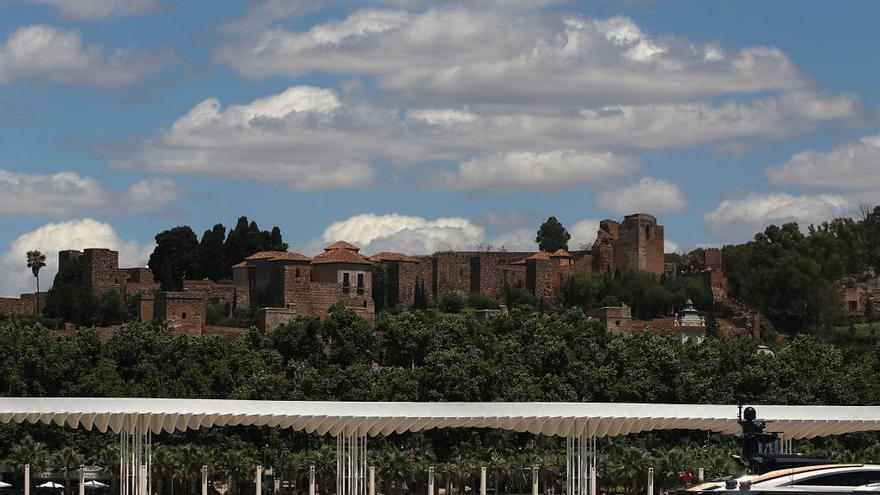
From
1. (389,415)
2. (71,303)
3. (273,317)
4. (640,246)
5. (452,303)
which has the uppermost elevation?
(640,246)

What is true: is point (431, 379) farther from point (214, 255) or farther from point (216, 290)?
point (214, 255)

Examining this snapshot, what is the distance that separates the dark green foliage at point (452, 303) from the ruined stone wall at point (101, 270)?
73.9 ft

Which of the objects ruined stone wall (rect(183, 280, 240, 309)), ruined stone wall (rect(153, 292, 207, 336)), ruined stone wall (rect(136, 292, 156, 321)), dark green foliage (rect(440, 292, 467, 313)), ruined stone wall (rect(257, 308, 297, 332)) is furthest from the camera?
dark green foliage (rect(440, 292, 467, 313))

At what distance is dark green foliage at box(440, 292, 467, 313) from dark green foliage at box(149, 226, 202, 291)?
58.8ft

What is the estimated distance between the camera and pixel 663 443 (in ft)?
185

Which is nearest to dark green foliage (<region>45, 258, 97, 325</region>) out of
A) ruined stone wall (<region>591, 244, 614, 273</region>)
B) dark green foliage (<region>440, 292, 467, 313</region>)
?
dark green foliage (<region>440, 292, 467, 313</region>)

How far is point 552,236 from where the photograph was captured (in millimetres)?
153125

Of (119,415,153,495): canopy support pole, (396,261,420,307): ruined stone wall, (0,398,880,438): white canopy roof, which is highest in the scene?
(396,261,420,307): ruined stone wall

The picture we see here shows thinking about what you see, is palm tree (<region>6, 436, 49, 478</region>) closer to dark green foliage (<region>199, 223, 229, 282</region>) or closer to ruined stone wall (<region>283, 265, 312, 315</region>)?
ruined stone wall (<region>283, 265, 312, 315</region>)

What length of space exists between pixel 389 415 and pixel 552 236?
374ft

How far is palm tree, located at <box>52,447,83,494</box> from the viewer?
173 ft

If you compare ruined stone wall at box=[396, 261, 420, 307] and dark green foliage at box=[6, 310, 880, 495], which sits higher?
ruined stone wall at box=[396, 261, 420, 307]

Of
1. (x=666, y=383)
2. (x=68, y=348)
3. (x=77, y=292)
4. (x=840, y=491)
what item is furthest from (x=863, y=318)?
(x=840, y=491)

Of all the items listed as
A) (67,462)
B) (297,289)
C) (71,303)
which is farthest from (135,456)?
(71,303)
